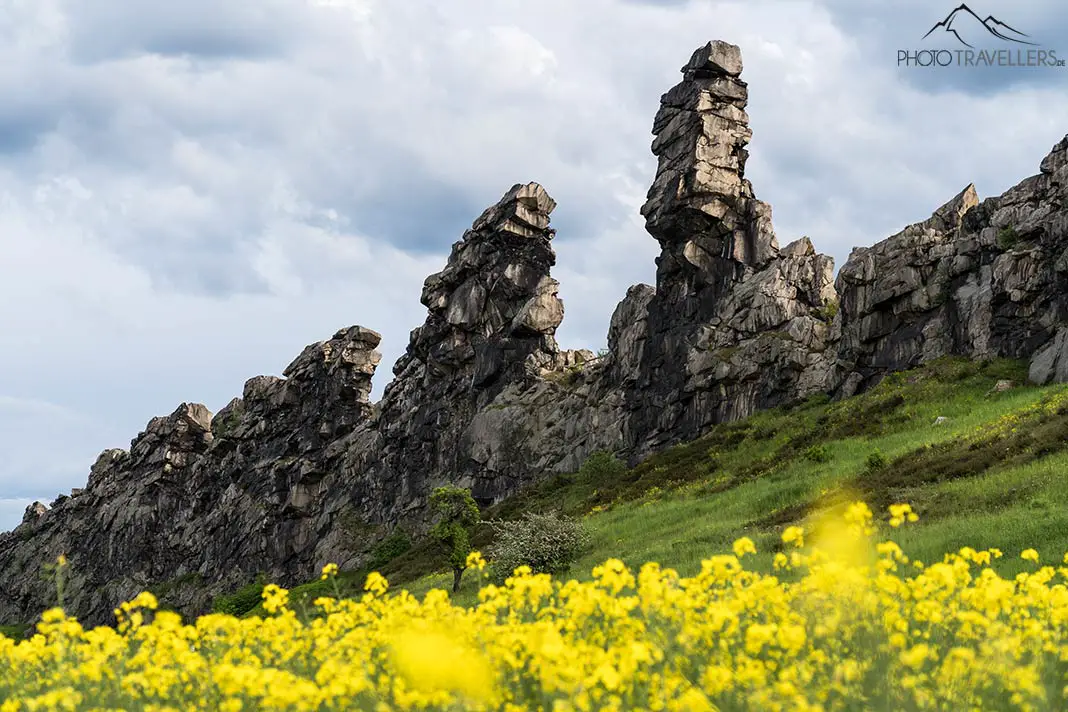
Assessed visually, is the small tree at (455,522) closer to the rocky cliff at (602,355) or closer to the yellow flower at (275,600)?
the yellow flower at (275,600)

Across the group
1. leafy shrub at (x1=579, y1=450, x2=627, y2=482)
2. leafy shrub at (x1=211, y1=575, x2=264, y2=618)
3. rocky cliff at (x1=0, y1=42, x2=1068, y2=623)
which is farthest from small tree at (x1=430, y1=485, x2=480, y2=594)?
leafy shrub at (x1=211, y1=575, x2=264, y2=618)

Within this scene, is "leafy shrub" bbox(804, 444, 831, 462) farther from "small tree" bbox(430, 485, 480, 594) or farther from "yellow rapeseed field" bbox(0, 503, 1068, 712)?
"yellow rapeseed field" bbox(0, 503, 1068, 712)

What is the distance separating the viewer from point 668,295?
74188 millimetres

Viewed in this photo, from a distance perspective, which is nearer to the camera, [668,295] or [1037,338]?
[1037,338]

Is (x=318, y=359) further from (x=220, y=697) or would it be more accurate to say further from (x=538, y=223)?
(x=220, y=697)

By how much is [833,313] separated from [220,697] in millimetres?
63159

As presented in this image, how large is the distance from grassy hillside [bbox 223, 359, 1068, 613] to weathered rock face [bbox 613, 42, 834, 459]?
5.81m

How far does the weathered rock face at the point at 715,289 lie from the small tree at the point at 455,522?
31.1 m

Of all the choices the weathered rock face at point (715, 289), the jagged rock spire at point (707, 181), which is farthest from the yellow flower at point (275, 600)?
the jagged rock spire at point (707, 181)

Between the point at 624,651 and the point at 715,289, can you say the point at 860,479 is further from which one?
the point at 715,289

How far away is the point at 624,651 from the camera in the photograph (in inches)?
238

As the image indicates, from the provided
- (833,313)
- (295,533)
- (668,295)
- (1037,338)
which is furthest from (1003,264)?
(295,533)

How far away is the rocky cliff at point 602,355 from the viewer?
5228 cm

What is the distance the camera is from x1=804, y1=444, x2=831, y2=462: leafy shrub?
1523 inches
